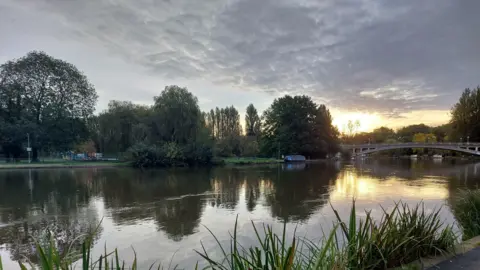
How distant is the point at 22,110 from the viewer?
126ft

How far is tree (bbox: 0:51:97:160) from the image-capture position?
37188 millimetres

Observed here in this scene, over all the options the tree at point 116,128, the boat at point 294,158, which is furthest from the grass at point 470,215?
the boat at point 294,158

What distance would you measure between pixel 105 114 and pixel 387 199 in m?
41.3

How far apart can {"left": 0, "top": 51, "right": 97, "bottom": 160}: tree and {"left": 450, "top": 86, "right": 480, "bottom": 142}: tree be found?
241 feet

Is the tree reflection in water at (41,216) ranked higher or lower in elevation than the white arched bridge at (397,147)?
lower

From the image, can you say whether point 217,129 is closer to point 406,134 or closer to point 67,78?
point 67,78

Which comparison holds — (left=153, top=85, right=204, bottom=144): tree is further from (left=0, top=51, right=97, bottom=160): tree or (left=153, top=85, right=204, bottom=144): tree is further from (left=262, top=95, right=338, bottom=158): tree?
(left=262, top=95, right=338, bottom=158): tree

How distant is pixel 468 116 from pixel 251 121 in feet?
157

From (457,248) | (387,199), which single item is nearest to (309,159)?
(387,199)

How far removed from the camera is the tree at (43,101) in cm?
3719

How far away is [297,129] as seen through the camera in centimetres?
5653

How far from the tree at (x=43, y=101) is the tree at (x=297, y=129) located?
33.8m

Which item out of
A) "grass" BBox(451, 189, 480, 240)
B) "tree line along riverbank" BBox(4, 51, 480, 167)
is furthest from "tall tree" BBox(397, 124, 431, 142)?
"grass" BBox(451, 189, 480, 240)

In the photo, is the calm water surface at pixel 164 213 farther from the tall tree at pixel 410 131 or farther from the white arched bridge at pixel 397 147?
the tall tree at pixel 410 131
